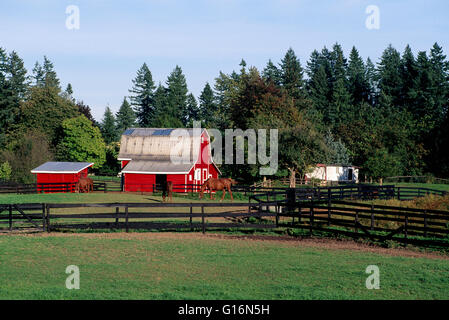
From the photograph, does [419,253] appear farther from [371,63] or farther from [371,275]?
[371,63]

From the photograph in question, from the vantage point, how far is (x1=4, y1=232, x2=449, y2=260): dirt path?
1728 centimetres

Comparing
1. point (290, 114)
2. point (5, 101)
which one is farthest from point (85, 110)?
point (290, 114)

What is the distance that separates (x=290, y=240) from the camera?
20.0m

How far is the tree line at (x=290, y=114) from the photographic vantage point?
201 ft

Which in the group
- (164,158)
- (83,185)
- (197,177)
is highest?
(164,158)

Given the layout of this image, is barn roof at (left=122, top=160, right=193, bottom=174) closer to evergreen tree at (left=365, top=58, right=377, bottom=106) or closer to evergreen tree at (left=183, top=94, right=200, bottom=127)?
evergreen tree at (left=183, top=94, right=200, bottom=127)

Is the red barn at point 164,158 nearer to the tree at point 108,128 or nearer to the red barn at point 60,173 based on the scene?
the red barn at point 60,173

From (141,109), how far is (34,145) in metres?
60.4

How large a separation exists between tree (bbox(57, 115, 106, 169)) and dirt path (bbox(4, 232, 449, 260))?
58486 millimetres

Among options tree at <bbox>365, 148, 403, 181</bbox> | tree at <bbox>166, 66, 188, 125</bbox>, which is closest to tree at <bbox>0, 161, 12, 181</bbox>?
tree at <bbox>365, 148, 403, 181</bbox>

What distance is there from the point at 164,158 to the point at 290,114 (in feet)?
64.6

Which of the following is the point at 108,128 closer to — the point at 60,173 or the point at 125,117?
the point at 125,117
